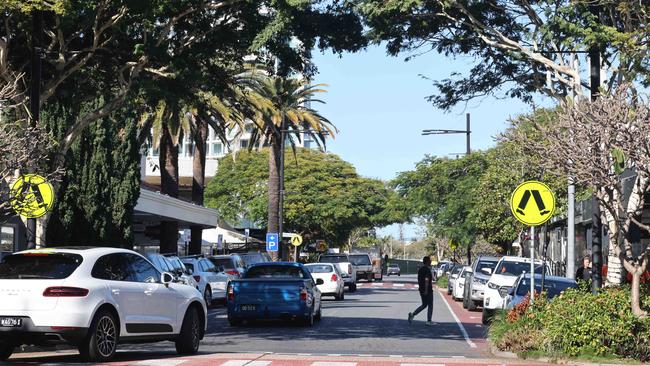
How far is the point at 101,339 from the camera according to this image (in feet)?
48.9

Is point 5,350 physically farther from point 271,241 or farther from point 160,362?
point 271,241

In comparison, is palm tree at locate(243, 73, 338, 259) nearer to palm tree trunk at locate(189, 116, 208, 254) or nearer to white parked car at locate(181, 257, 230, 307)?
palm tree trunk at locate(189, 116, 208, 254)

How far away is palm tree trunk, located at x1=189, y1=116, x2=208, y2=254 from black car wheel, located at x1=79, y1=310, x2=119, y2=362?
2731cm

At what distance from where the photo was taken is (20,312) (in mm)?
14383

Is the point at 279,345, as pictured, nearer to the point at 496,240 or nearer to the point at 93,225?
the point at 93,225

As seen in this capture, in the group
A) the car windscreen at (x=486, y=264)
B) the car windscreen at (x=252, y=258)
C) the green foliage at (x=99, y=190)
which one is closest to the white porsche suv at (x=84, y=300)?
the green foliage at (x=99, y=190)

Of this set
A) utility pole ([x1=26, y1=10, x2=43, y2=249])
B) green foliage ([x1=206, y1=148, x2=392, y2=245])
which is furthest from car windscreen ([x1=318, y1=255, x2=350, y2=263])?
utility pole ([x1=26, y1=10, x2=43, y2=249])

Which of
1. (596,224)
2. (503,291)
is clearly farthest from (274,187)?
(596,224)

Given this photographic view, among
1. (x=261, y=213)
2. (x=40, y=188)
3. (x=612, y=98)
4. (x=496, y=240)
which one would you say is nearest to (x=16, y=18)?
(x=40, y=188)

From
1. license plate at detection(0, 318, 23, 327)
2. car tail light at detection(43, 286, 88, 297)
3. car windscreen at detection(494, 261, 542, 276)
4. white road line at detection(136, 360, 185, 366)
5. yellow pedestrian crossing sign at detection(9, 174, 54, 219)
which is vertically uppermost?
yellow pedestrian crossing sign at detection(9, 174, 54, 219)

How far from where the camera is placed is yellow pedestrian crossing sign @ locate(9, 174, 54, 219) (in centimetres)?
1789

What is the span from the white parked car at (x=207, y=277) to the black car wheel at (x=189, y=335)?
1614cm

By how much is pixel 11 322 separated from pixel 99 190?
18.5 m

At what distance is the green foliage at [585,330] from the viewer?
53.7 feet
